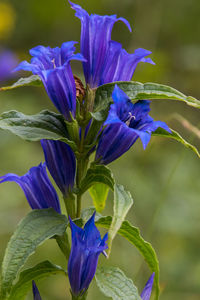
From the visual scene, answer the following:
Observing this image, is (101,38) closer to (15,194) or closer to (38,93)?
(15,194)

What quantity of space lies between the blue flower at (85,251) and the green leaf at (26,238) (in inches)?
1.4

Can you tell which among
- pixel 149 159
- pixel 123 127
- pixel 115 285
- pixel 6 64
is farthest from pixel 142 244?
pixel 6 64

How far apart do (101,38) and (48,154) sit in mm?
240

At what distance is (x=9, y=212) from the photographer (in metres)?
2.49

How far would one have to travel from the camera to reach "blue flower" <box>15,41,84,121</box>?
875 millimetres

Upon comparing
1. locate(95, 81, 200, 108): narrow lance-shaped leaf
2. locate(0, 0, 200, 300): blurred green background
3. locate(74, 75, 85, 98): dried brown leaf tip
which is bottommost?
locate(0, 0, 200, 300): blurred green background

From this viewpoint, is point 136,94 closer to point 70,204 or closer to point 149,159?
point 70,204

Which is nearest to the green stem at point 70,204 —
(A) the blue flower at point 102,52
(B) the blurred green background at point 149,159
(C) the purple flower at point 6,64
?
(A) the blue flower at point 102,52

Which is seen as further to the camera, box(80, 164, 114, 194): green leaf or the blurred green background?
the blurred green background

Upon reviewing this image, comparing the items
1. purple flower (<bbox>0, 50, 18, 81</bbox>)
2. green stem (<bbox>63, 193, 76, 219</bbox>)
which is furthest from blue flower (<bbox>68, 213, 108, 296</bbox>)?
purple flower (<bbox>0, 50, 18, 81</bbox>)

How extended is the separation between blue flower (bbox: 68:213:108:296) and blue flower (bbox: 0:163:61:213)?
0.12 metres

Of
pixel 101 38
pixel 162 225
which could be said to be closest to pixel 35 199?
pixel 101 38

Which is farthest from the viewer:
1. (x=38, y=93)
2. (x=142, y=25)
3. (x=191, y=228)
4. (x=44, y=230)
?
(x=38, y=93)

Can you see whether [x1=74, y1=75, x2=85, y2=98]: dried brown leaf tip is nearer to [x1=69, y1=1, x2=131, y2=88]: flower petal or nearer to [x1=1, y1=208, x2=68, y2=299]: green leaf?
[x1=69, y1=1, x2=131, y2=88]: flower petal
